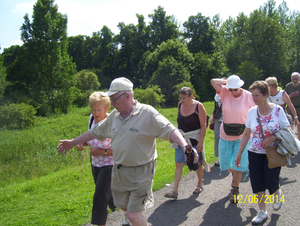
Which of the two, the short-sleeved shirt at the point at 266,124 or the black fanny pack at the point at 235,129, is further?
the black fanny pack at the point at 235,129

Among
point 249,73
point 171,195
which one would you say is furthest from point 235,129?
point 249,73

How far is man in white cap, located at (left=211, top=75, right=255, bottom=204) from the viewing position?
4.64 metres

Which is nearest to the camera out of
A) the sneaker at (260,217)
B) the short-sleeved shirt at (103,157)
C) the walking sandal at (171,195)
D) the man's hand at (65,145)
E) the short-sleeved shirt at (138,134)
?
the short-sleeved shirt at (138,134)

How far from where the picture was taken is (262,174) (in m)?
3.97

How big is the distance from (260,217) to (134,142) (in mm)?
2347

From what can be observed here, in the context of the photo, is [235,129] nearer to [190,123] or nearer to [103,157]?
[190,123]

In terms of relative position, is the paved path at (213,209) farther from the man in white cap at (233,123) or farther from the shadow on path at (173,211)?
the man in white cap at (233,123)

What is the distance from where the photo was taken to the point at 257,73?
1763 inches

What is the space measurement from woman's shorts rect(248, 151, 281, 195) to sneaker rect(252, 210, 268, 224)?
0.32 m

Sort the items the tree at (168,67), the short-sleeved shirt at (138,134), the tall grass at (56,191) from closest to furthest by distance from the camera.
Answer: the short-sleeved shirt at (138,134) < the tall grass at (56,191) < the tree at (168,67)

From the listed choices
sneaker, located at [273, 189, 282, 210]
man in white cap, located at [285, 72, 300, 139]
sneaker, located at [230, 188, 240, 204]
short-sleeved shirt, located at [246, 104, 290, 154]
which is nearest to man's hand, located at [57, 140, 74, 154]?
short-sleeved shirt, located at [246, 104, 290, 154]

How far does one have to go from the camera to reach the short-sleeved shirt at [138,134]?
2.95 metres

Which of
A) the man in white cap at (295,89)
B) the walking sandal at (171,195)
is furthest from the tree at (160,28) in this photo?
the walking sandal at (171,195)

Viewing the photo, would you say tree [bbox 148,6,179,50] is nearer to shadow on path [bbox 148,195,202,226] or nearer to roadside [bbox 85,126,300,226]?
roadside [bbox 85,126,300,226]
